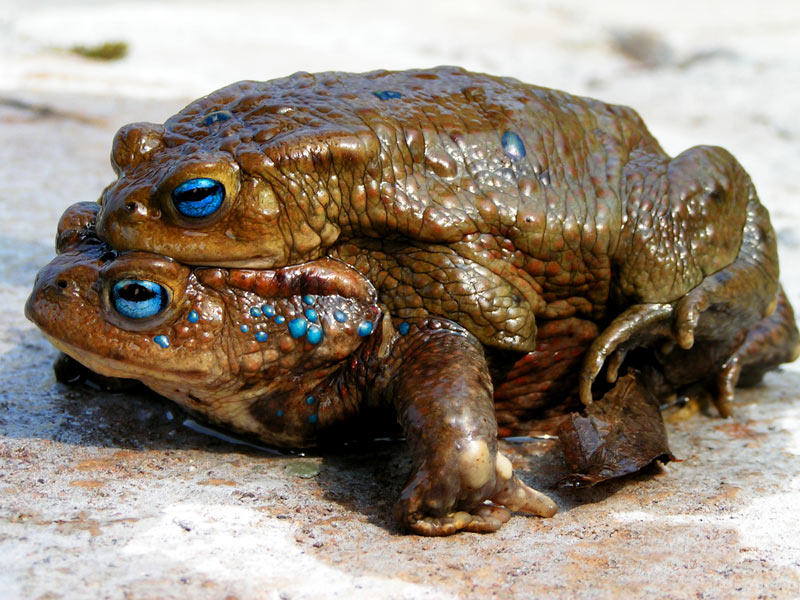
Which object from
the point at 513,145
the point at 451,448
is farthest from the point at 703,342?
the point at 451,448

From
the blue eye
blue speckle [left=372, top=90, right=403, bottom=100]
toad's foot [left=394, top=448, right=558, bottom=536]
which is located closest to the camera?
toad's foot [left=394, top=448, right=558, bottom=536]

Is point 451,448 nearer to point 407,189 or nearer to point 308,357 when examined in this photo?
point 308,357

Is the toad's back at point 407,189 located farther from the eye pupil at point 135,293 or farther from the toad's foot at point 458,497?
the toad's foot at point 458,497

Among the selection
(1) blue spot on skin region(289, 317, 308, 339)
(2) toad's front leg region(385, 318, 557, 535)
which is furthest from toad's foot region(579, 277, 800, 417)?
(1) blue spot on skin region(289, 317, 308, 339)

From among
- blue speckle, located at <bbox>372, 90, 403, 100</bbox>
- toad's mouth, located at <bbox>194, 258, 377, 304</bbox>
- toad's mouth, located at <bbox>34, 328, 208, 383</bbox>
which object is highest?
blue speckle, located at <bbox>372, 90, 403, 100</bbox>

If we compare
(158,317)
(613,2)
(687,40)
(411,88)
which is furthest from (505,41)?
(158,317)

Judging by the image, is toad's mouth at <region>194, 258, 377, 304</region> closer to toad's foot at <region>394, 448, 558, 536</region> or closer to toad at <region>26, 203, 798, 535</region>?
toad at <region>26, 203, 798, 535</region>
